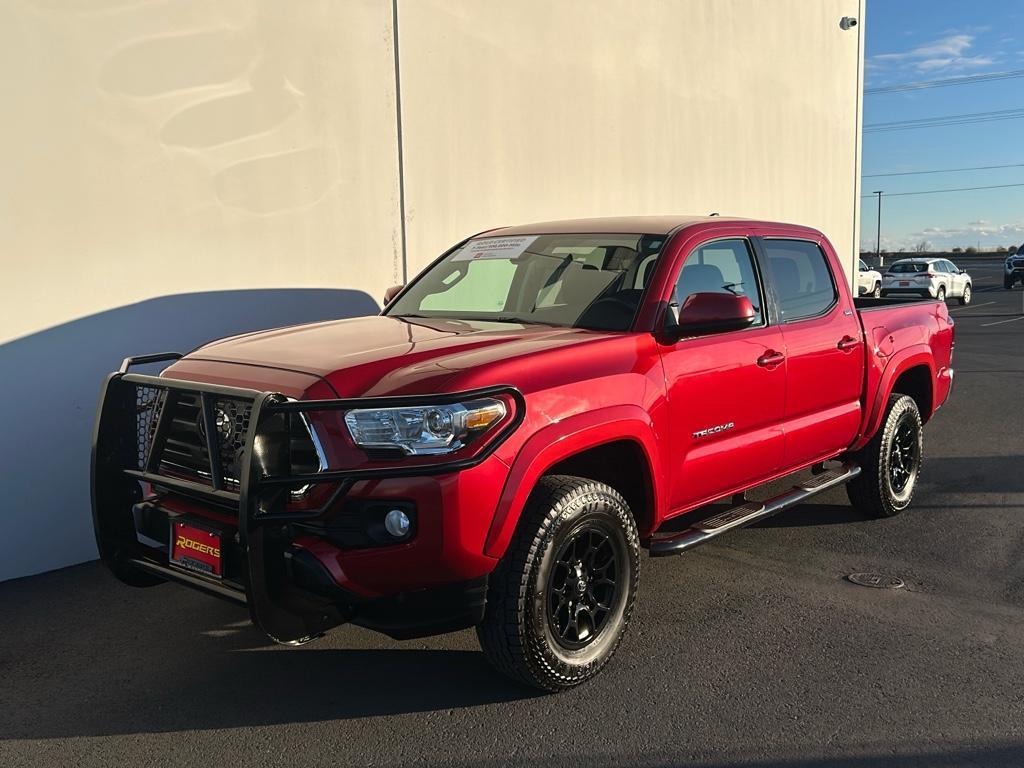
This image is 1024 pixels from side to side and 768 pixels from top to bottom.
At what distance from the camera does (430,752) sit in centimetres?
338

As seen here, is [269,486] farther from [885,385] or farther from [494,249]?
[885,385]

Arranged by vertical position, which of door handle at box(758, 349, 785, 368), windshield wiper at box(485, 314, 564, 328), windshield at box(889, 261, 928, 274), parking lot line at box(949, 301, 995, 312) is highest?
windshield wiper at box(485, 314, 564, 328)

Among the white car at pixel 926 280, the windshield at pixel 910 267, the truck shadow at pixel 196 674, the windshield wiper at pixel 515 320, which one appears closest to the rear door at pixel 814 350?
the windshield wiper at pixel 515 320

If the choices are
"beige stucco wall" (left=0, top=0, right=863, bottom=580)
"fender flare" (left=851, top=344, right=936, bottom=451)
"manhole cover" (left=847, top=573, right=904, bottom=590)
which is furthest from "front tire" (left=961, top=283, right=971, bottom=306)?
"manhole cover" (left=847, top=573, right=904, bottom=590)

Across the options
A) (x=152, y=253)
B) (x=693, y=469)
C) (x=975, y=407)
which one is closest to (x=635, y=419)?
(x=693, y=469)

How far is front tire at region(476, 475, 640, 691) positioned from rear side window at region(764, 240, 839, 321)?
74.4 inches

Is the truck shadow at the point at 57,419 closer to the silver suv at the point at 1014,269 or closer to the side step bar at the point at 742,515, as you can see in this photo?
the side step bar at the point at 742,515

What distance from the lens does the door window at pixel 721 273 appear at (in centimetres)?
466

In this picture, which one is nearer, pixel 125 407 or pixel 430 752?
pixel 430 752

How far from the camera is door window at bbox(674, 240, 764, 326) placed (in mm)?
4664

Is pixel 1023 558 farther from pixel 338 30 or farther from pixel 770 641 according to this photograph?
pixel 338 30


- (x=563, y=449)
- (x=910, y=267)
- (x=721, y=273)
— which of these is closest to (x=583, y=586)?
(x=563, y=449)

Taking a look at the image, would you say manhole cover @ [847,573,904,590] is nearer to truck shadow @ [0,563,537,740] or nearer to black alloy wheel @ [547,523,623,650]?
black alloy wheel @ [547,523,623,650]

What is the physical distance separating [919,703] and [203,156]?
5032 mm
